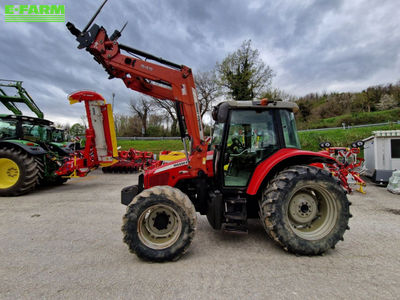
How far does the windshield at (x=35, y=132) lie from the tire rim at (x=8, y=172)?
126 cm

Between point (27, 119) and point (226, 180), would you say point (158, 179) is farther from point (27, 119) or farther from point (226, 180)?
point (27, 119)

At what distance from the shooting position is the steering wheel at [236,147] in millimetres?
3098

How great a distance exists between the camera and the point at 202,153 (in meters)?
2.88

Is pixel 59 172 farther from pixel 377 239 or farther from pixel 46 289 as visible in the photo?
pixel 377 239

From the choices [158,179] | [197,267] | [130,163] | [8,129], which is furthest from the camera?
[130,163]

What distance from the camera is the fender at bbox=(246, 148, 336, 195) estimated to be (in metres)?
2.62

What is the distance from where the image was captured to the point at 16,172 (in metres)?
5.75

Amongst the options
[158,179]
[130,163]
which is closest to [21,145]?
[130,163]

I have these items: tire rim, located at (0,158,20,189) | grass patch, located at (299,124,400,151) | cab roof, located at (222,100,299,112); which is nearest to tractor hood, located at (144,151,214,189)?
cab roof, located at (222,100,299,112)

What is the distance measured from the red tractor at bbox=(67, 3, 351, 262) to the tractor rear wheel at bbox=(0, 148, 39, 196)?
437cm

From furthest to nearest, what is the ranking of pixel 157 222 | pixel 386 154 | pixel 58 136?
pixel 58 136 < pixel 386 154 < pixel 157 222

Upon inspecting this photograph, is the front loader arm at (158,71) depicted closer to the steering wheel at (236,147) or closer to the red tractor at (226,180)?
the red tractor at (226,180)

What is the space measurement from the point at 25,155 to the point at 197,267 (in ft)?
20.2

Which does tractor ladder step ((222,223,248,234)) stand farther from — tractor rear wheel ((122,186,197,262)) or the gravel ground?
tractor rear wheel ((122,186,197,262))
